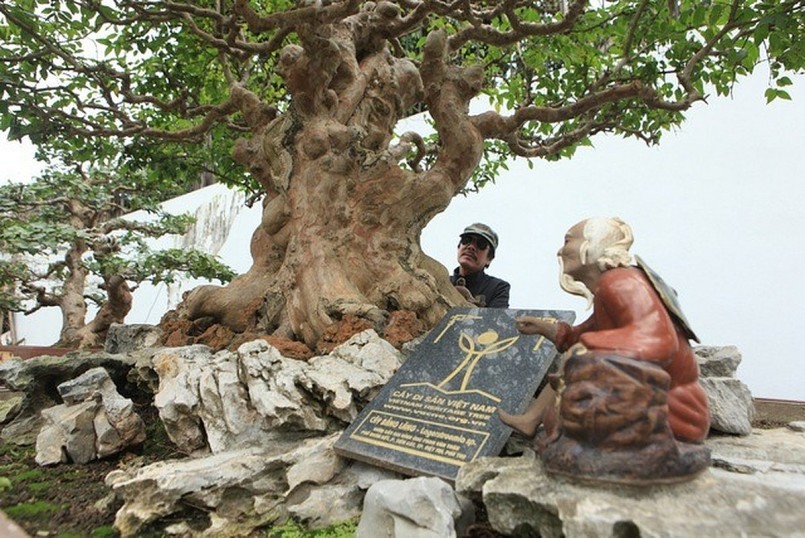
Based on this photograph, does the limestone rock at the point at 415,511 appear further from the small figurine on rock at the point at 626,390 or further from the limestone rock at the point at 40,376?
the limestone rock at the point at 40,376

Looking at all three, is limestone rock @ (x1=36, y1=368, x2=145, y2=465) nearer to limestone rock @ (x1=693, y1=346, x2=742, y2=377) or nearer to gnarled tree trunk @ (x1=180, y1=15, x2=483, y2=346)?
gnarled tree trunk @ (x1=180, y1=15, x2=483, y2=346)

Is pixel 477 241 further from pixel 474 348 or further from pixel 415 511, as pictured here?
pixel 415 511

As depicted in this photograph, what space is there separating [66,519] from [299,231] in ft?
9.17

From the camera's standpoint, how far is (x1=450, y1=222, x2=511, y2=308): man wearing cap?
18.3ft

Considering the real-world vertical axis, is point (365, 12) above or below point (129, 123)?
above

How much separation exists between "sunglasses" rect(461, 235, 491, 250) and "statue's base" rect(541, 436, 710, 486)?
150 inches

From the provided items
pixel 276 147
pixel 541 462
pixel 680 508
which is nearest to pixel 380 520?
pixel 541 462

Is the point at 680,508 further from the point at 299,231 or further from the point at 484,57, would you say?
the point at 484,57

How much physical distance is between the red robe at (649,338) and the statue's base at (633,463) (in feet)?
0.40

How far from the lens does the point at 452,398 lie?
2.91 m

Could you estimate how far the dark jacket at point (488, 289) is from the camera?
5633 millimetres

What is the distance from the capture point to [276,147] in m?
5.20

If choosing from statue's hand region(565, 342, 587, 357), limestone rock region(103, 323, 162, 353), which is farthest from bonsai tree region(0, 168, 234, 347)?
statue's hand region(565, 342, 587, 357)

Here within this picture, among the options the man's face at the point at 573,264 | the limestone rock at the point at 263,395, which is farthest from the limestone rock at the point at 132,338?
the man's face at the point at 573,264
